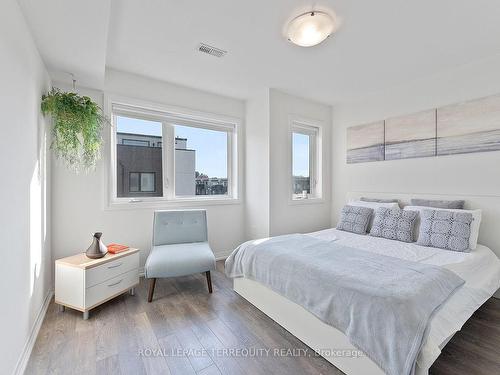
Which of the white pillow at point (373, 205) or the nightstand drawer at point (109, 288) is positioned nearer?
the nightstand drawer at point (109, 288)

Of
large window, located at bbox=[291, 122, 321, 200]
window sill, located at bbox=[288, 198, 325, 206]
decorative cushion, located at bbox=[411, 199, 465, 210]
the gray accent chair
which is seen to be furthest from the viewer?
large window, located at bbox=[291, 122, 321, 200]

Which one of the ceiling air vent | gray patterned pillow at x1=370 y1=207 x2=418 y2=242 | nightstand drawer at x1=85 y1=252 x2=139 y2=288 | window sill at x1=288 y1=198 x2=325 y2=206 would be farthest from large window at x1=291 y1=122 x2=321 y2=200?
nightstand drawer at x1=85 y1=252 x2=139 y2=288

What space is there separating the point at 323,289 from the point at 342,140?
2.96 metres

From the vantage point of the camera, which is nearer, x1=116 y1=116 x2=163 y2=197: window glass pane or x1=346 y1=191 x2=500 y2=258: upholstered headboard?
x1=346 y1=191 x2=500 y2=258: upholstered headboard

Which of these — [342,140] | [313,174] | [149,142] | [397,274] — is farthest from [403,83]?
[149,142]

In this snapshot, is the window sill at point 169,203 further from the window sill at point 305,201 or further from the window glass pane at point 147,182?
the window sill at point 305,201

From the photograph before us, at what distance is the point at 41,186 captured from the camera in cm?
214

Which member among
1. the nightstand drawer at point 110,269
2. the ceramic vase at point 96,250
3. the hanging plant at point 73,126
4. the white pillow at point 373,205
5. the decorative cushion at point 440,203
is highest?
the hanging plant at point 73,126

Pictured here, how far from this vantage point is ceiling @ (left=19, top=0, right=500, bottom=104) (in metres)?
1.79

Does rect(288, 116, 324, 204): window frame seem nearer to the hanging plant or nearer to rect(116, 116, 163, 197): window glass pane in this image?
rect(116, 116, 163, 197): window glass pane

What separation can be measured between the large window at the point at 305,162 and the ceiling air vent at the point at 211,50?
172 cm

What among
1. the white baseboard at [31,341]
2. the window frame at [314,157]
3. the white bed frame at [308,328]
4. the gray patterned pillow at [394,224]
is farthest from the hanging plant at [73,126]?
the gray patterned pillow at [394,224]

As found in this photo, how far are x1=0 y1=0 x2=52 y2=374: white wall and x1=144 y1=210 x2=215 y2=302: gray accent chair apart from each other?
90 centimetres

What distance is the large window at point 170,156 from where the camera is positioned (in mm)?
3039
